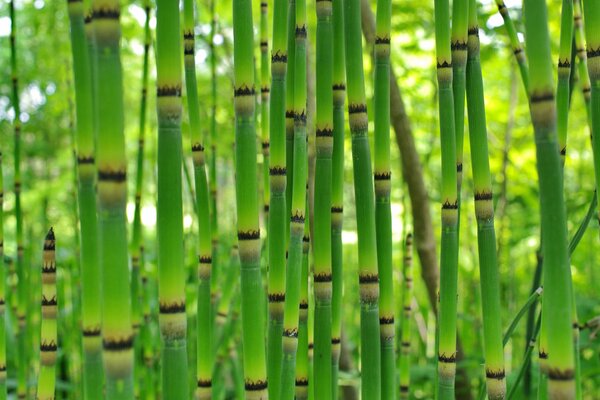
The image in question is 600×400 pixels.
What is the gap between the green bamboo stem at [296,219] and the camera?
72cm

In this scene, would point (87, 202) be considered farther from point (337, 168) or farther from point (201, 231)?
point (337, 168)

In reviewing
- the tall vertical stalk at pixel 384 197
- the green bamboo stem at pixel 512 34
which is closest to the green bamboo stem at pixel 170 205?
the tall vertical stalk at pixel 384 197

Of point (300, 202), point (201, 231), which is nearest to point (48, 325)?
point (201, 231)

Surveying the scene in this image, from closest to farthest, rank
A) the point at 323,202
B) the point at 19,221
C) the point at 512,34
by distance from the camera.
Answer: the point at 323,202
the point at 512,34
the point at 19,221

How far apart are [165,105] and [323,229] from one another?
242mm

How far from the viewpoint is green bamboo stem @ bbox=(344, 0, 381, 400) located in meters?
0.68

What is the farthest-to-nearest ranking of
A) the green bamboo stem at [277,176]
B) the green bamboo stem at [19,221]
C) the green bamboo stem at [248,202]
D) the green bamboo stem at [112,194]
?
the green bamboo stem at [19,221] < the green bamboo stem at [277,176] < the green bamboo stem at [248,202] < the green bamboo stem at [112,194]

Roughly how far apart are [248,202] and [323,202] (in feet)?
0.41

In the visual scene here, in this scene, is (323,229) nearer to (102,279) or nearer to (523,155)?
(102,279)

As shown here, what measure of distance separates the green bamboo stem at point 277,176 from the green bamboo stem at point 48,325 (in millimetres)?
206

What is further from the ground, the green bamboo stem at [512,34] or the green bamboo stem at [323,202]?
the green bamboo stem at [512,34]

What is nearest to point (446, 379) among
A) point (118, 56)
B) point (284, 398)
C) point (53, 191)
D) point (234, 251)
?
point (284, 398)

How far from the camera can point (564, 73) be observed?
2.51ft

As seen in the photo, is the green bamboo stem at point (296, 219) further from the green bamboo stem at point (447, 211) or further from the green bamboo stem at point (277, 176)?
the green bamboo stem at point (447, 211)
